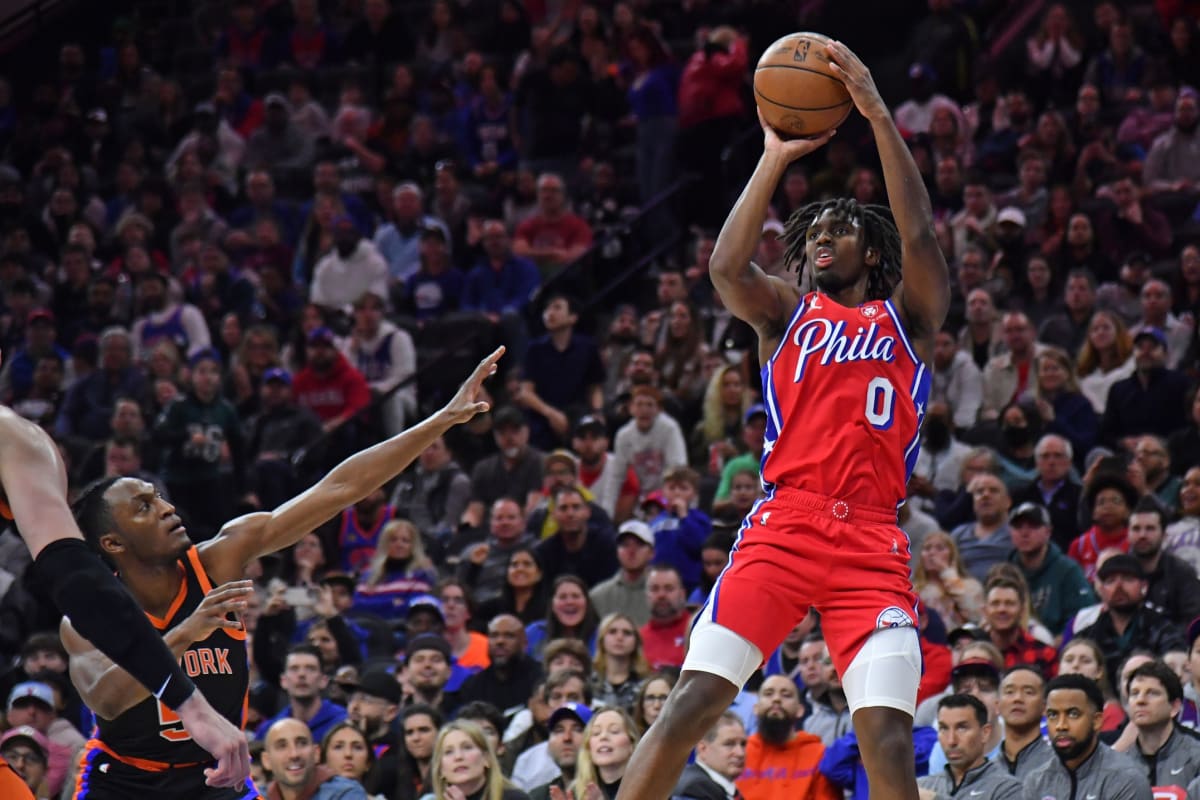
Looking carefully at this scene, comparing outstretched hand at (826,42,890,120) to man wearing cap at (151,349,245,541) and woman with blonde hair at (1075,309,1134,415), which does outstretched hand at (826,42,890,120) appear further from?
man wearing cap at (151,349,245,541)

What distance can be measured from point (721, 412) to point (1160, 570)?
14.3 feet

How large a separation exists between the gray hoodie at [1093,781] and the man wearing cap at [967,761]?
118 millimetres

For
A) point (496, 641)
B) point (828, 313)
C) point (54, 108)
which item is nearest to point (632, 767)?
point (828, 313)

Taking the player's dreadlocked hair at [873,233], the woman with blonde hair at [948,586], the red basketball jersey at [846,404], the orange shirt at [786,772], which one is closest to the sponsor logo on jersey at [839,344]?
the red basketball jersey at [846,404]

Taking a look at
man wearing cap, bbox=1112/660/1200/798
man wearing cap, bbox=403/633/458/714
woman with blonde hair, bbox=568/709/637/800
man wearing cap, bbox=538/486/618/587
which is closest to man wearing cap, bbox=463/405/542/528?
man wearing cap, bbox=538/486/618/587

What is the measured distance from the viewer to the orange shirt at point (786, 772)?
370 inches

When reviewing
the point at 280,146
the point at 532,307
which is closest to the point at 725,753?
the point at 532,307

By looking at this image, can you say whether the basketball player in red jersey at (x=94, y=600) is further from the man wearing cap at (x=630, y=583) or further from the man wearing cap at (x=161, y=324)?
the man wearing cap at (x=161, y=324)

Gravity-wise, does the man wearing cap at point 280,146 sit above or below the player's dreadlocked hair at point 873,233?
below

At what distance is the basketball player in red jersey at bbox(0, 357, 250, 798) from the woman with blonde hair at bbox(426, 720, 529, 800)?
4775 mm

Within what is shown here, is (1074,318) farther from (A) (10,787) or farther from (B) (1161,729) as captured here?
(A) (10,787)

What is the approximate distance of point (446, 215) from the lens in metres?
→ 18.0

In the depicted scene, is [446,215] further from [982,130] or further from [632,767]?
[632,767]

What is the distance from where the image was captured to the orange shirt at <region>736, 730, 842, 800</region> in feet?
30.8
